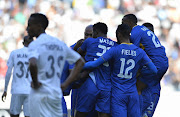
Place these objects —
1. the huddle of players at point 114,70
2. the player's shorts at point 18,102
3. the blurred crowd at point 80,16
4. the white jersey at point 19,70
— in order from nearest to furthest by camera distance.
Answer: the huddle of players at point 114,70, the white jersey at point 19,70, the player's shorts at point 18,102, the blurred crowd at point 80,16

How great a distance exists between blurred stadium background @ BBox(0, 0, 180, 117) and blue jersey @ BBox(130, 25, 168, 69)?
10.1 metres

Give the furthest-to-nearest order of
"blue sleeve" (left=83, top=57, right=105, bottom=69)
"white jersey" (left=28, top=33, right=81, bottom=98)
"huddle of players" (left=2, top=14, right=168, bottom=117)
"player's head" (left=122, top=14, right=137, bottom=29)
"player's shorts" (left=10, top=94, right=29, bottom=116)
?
"player's shorts" (left=10, top=94, right=29, bottom=116) → "player's head" (left=122, top=14, right=137, bottom=29) → "huddle of players" (left=2, top=14, right=168, bottom=117) → "blue sleeve" (left=83, top=57, right=105, bottom=69) → "white jersey" (left=28, top=33, right=81, bottom=98)

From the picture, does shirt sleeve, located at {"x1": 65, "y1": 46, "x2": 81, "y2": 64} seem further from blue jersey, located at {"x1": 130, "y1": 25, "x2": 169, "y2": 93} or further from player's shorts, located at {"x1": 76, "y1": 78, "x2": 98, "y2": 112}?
blue jersey, located at {"x1": 130, "y1": 25, "x2": 169, "y2": 93}

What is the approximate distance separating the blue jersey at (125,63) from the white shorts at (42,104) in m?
1.72

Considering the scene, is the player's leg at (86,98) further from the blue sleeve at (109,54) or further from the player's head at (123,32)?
the player's head at (123,32)

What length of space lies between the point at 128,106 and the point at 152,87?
1.70 metres

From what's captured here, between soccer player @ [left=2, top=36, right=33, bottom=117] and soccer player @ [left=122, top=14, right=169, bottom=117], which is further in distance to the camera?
soccer player @ [left=2, top=36, right=33, bottom=117]

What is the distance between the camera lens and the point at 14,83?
7.86 metres

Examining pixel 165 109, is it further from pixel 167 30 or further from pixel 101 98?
pixel 101 98

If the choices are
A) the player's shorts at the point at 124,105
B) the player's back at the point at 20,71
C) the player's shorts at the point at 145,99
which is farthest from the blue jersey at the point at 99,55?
the player's back at the point at 20,71

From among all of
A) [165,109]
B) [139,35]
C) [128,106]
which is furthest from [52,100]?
[165,109]

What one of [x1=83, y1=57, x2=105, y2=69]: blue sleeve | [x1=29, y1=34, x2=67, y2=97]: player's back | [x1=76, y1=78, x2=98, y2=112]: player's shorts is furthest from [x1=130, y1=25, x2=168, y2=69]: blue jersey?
[x1=29, y1=34, x2=67, y2=97]: player's back

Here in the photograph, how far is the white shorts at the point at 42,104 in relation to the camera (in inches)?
175

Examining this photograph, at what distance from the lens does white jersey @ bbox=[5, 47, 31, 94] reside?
774 centimetres
